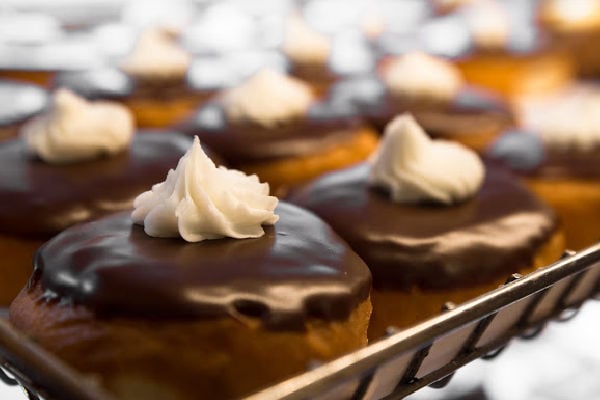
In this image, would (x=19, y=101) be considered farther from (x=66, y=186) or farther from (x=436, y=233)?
(x=436, y=233)

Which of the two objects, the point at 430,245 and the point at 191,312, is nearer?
the point at 191,312

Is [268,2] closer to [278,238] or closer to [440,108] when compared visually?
[440,108]

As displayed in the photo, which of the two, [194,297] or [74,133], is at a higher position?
[194,297]

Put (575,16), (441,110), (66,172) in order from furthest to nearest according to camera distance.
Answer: (575,16) < (441,110) < (66,172)

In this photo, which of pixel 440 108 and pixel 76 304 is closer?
pixel 76 304

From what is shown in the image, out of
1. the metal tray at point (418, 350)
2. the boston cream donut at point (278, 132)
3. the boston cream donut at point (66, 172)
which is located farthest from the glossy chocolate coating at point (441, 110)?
the metal tray at point (418, 350)

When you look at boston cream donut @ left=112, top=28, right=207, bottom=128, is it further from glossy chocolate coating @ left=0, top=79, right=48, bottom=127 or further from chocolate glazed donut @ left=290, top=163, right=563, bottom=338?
chocolate glazed donut @ left=290, top=163, right=563, bottom=338

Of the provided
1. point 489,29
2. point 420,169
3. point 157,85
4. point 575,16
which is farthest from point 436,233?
point 575,16

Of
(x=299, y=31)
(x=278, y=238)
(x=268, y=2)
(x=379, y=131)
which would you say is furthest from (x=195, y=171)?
(x=268, y=2)
